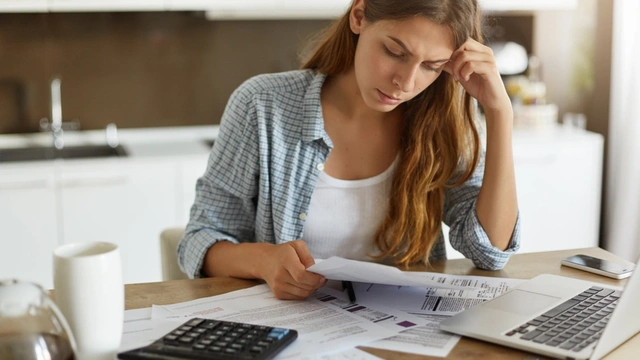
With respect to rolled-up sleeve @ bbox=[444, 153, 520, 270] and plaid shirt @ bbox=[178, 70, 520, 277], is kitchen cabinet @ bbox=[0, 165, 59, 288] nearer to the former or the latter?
plaid shirt @ bbox=[178, 70, 520, 277]

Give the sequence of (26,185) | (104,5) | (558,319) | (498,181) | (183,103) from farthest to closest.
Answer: (183,103)
(104,5)
(26,185)
(498,181)
(558,319)

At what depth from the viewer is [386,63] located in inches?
58.9

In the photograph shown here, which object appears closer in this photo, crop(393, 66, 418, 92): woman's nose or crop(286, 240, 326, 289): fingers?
crop(286, 240, 326, 289): fingers

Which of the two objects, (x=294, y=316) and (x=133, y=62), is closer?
(x=294, y=316)

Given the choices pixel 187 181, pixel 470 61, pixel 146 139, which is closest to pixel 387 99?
pixel 470 61

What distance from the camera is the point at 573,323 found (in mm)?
1159

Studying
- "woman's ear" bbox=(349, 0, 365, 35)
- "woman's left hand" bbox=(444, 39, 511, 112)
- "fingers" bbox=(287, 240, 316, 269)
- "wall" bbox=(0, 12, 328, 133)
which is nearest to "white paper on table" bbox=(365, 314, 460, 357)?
"fingers" bbox=(287, 240, 316, 269)

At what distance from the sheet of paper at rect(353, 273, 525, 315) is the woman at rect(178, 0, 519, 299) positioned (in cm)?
11

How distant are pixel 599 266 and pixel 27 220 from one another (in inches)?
86.7

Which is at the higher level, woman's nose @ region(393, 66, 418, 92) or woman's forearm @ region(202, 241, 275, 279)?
woman's nose @ region(393, 66, 418, 92)

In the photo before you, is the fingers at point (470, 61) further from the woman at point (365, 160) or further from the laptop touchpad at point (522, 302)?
the laptop touchpad at point (522, 302)

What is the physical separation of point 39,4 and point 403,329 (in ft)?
8.00

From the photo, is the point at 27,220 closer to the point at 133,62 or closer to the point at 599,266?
the point at 133,62

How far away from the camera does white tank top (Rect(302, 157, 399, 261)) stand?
1.70 metres
